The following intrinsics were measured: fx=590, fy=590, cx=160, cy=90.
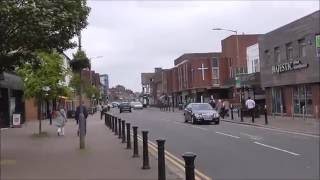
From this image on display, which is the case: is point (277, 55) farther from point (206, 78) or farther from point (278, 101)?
point (206, 78)

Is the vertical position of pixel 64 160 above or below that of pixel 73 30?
below

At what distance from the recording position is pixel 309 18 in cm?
3916

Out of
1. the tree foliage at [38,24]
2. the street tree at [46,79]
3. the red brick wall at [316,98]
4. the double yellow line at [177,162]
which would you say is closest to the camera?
the double yellow line at [177,162]

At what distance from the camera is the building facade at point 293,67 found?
38531 millimetres

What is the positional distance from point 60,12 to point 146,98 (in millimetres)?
152176

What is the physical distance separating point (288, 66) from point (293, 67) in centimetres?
105

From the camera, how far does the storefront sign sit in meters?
40.8

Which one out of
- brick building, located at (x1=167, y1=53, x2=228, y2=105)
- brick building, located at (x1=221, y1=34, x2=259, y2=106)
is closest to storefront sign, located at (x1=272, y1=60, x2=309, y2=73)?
brick building, located at (x1=221, y1=34, x2=259, y2=106)

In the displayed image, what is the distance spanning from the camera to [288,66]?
4303cm

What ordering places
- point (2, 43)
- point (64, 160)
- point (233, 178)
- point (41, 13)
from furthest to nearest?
point (64, 160) < point (2, 43) < point (41, 13) < point (233, 178)

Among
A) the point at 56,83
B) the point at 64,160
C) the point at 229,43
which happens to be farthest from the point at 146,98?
the point at 64,160

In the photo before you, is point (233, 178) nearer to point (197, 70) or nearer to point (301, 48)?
point (301, 48)

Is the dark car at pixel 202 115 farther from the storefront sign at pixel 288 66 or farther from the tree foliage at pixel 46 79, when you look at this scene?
the tree foliage at pixel 46 79

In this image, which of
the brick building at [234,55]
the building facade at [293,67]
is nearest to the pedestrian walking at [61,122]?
the building facade at [293,67]
